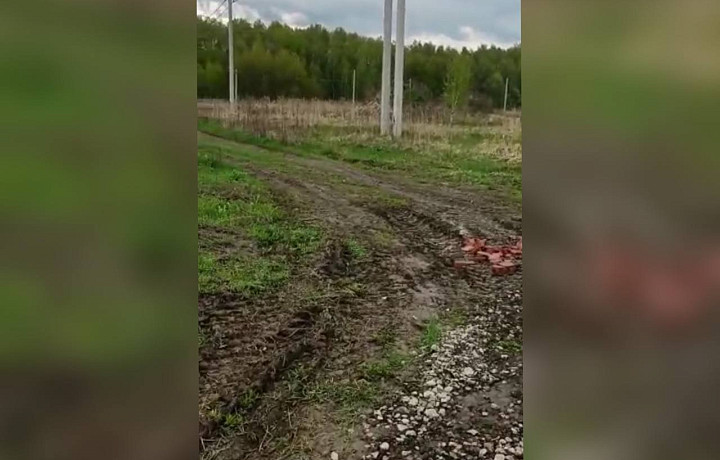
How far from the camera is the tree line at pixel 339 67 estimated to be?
1208 millimetres

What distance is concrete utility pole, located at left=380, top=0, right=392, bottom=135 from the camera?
4.21 ft

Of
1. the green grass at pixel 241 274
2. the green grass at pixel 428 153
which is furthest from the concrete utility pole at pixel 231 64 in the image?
the green grass at pixel 241 274

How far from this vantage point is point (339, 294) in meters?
1.17

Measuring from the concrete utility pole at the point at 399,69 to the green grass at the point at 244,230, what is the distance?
1.17 feet

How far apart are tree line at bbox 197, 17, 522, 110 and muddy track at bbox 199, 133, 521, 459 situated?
0.17m
